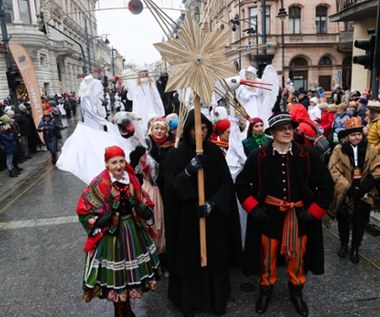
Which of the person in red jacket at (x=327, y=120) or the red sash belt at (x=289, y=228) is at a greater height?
the person in red jacket at (x=327, y=120)

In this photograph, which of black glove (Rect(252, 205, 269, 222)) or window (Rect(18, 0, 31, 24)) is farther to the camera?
window (Rect(18, 0, 31, 24))

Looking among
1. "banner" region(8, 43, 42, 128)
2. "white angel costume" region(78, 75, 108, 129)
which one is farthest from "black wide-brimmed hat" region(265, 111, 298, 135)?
"banner" region(8, 43, 42, 128)

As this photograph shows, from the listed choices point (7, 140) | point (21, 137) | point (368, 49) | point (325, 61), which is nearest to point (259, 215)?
point (368, 49)

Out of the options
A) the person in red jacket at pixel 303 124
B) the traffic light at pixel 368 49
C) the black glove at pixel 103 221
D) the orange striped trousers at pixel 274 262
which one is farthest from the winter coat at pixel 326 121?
the black glove at pixel 103 221

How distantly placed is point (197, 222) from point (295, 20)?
3637 centimetres

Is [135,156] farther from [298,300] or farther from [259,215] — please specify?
[298,300]

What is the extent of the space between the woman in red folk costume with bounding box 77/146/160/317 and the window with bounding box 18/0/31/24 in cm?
3797

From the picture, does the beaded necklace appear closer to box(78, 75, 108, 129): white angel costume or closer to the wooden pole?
the wooden pole

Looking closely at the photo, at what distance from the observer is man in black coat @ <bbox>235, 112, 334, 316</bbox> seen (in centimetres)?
301

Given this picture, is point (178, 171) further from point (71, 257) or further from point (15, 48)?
point (15, 48)

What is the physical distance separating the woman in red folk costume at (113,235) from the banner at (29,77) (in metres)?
9.39

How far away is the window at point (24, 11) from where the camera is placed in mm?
34688

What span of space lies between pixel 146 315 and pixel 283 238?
1.44 metres

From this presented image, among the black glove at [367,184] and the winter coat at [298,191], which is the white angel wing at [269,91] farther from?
the winter coat at [298,191]
